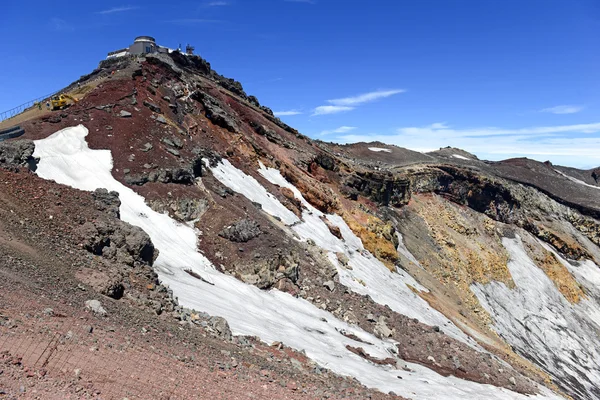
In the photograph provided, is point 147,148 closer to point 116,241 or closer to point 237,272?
point 237,272

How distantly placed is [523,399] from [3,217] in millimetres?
23361

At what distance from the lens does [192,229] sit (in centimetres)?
2273


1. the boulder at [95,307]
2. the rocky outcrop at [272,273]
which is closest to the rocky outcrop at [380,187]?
the rocky outcrop at [272,273]

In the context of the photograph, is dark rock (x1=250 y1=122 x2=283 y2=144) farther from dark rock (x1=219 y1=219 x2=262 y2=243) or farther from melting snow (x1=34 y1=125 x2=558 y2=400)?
dark rock (x1=219 y1=219 x2=262 y2=243)

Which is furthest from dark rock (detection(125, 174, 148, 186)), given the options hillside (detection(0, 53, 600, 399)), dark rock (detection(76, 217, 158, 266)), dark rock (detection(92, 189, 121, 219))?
dark rock (detection(76, 217, 158, 266))

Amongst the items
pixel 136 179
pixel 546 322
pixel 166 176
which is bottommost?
pixel 546 322

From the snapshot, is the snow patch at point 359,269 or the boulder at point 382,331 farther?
the snow patch at point 359,269

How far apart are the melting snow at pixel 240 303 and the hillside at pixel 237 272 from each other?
4.4 inches

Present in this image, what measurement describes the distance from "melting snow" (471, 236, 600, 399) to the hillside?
29 centimetres

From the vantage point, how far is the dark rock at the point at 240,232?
23.3 m

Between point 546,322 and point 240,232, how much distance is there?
4212 centimetres

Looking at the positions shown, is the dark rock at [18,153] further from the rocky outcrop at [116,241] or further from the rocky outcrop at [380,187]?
the rocky outcrop at [380,187]

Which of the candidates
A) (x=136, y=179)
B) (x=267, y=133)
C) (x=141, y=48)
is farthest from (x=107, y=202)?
(x=141, y=48)

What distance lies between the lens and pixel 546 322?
4806 centimetres
